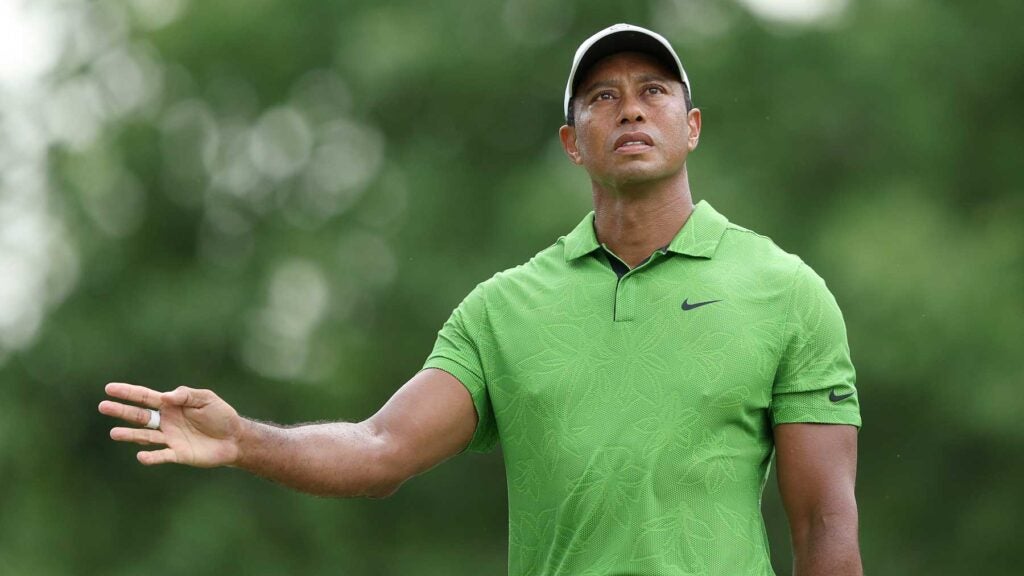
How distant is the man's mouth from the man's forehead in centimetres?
23

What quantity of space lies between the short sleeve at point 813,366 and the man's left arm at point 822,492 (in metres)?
0.04

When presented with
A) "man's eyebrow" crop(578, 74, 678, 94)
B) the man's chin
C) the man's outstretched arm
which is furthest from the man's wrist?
"man's eyebrow" crop(578, 74, 678, 94)

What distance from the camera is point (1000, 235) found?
19422 millimetres

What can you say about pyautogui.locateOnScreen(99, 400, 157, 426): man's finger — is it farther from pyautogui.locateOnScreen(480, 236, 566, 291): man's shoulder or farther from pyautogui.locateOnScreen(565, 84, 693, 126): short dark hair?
pyautogui.locateOnScreen(565, 84, 693, 126): short dark hair

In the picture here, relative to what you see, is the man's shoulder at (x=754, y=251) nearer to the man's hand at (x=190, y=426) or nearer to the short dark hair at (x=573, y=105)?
the short dark hair at (x=573, y=105)

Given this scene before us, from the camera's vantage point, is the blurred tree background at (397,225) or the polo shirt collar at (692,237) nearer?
the polo shirt collar at (692,237)

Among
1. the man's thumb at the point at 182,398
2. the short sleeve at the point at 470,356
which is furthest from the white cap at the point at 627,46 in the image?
the man's thumb at the point at 182,398

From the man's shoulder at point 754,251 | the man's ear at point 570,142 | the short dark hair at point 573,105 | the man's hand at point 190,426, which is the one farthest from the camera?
the man's ear at point 570,142

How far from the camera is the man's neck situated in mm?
5824

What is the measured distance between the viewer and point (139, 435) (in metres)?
4.91

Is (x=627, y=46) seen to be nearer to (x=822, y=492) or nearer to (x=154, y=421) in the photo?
(x=822, y=492)

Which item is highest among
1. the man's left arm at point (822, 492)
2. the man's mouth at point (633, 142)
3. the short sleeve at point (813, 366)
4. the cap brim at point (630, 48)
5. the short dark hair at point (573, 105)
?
the cap brim at point (630, 48)

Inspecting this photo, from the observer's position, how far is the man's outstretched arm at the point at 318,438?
500cm

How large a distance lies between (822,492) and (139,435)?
1826 millimetres
